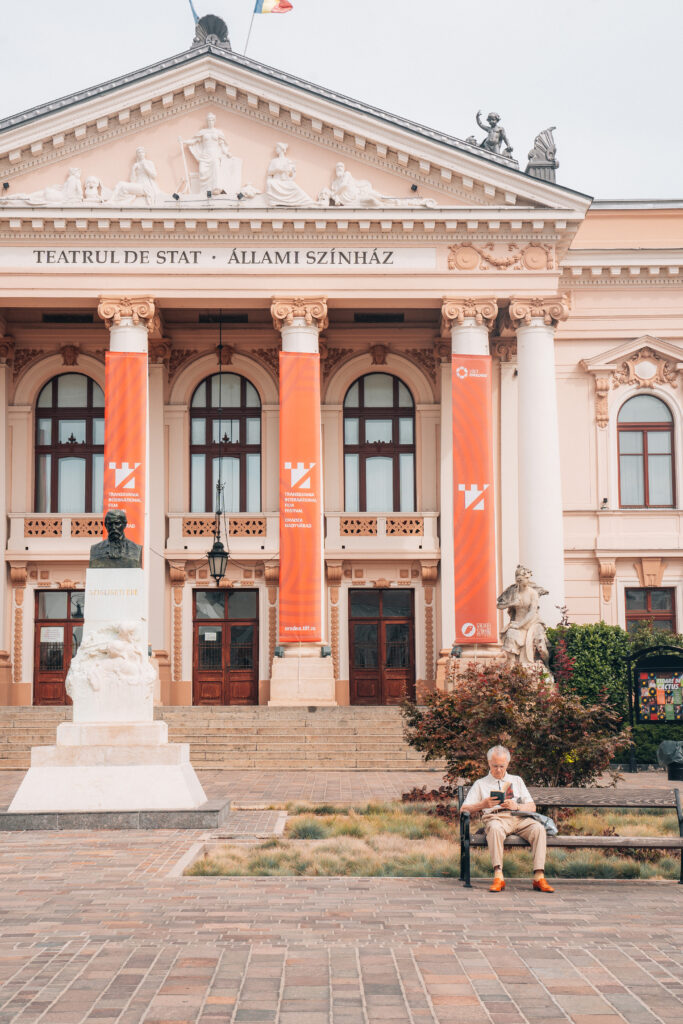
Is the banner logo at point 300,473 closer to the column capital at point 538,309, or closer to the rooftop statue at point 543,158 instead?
the column capital at point 538,309

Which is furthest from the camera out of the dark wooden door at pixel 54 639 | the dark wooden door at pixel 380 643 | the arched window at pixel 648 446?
the arched window at pixel 648 446

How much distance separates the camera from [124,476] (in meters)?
28.3

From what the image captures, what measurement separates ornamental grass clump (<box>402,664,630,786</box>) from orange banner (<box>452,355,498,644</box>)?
12732 mm

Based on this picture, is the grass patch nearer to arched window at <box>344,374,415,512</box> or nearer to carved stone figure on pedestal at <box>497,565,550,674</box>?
carved stone figure on pedestal at <box>497,565,550,674</box>

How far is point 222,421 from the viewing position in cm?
3362

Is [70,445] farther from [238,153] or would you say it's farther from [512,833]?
[512,833]

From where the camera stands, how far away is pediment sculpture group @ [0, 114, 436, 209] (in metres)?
29.4

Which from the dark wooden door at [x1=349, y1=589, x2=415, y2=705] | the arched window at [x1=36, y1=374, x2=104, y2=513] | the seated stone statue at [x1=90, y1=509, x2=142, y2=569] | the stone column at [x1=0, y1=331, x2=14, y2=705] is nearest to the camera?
the seated stone statue at [x1=90, y1=509, x2=142, y2=569]

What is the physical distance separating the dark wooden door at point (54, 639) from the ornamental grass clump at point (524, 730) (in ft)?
61.6

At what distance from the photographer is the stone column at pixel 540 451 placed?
28.6 meters

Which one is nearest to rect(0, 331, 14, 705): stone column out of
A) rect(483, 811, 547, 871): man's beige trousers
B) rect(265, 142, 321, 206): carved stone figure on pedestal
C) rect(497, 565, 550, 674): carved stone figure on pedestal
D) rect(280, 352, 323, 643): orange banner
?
rect(280, 352, 323, 643): orange banner

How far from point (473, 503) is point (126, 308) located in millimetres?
9419

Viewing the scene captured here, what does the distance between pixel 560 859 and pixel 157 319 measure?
2184cm

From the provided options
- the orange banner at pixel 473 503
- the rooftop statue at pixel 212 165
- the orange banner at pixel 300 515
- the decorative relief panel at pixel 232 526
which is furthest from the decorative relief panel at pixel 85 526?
the orange banner at pixel 473 503
